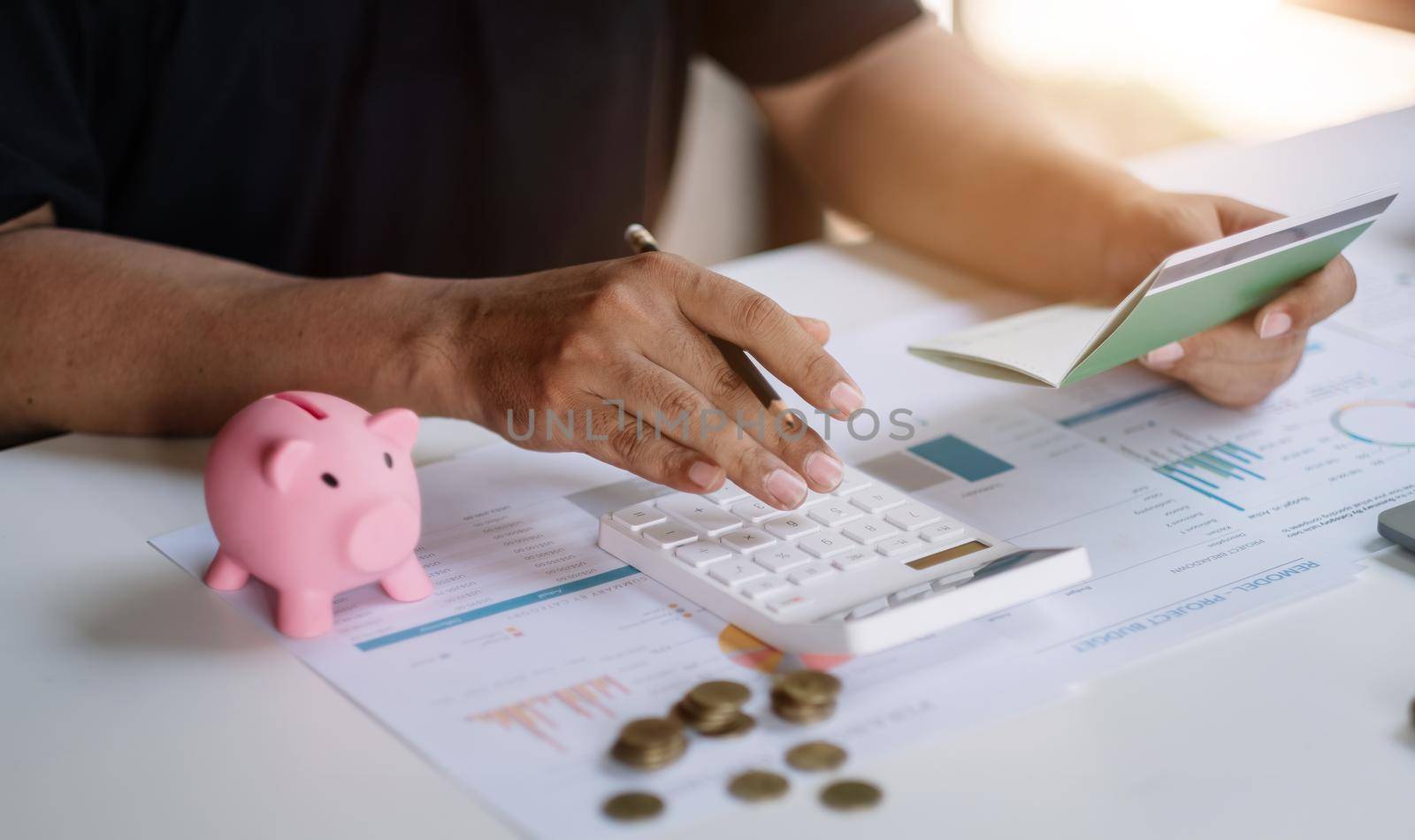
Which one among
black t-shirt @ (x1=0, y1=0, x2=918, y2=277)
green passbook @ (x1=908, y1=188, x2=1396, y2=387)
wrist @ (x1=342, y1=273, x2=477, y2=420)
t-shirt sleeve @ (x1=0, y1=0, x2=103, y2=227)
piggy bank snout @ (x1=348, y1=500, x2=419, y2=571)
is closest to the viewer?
piggy bank snout @ (x1=348, y1=500, x2=419, y2=571)

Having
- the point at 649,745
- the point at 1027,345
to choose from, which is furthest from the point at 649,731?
the point at 1027,345

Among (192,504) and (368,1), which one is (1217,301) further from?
(368,1)

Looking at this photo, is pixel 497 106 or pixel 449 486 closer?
pixel 449 486

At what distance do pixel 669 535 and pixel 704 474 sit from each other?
1.6 inches

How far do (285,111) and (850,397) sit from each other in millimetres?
757

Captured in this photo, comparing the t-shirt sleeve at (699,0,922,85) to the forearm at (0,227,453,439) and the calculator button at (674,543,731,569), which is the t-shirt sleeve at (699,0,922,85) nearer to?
the forearm at (0,227,453,439)

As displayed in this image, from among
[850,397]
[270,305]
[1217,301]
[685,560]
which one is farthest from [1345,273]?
[270,305]

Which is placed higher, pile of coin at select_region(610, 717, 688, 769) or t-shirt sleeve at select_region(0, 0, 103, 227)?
t-shirt sleeve at select_region(0, 0, 103, 227)

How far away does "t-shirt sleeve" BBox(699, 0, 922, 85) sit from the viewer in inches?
56.2

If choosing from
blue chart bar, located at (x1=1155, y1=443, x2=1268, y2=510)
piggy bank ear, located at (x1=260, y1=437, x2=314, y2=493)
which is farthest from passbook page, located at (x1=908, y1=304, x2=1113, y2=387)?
piggy bank ear, located at (x1=260, y1=437, x2=314, y2=493)

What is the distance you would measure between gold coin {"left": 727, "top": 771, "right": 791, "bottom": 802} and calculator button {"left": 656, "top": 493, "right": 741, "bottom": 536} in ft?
0.66

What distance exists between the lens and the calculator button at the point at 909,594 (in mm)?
660

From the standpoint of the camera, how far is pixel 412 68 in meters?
1.33

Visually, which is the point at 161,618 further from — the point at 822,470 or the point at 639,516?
the point at 822,470
